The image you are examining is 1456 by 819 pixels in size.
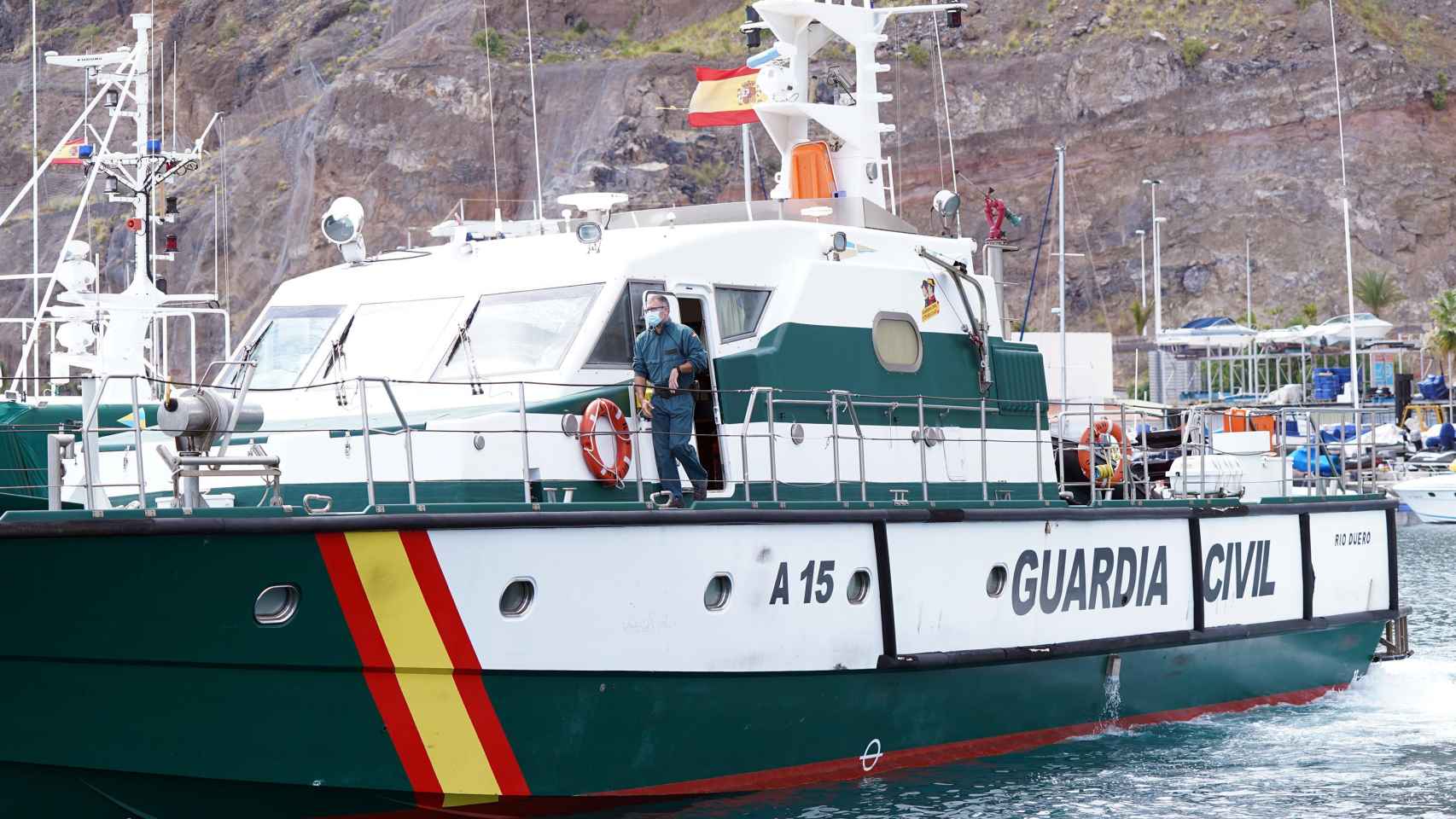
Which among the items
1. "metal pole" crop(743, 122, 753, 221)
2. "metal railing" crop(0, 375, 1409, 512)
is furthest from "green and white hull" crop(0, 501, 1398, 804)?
"metal pole" crop(743, 122, 753, 221)

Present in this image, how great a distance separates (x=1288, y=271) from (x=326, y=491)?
186 feet

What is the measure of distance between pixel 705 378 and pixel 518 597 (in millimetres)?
1993

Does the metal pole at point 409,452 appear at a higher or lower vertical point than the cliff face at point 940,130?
lower

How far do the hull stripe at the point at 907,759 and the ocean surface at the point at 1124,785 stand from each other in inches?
2.3

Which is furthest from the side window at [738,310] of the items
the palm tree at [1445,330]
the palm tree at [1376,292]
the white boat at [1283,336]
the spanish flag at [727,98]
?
the palm tree at [1376,292]

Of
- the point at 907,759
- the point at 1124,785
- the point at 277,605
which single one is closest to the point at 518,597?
the point at 277,605

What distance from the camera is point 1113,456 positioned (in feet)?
38.9

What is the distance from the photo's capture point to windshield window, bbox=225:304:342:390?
31.7 ft

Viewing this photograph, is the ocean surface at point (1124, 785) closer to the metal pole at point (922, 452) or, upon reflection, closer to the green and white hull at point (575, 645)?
the green and white hull at point (575, 645)

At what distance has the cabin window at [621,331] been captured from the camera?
29.7ft

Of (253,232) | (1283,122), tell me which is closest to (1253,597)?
(253,232)

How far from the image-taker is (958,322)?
1082 centimetres

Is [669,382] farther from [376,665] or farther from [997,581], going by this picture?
[997,581]

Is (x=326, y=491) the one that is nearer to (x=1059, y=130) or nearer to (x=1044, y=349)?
(x=1044, y=349)
